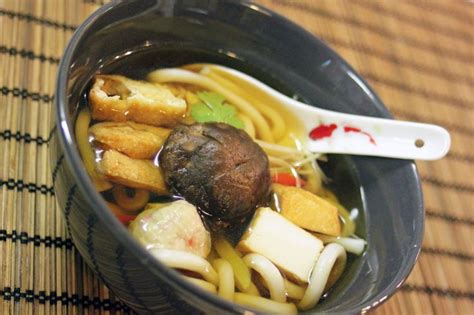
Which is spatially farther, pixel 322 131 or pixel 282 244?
pixel 322 131

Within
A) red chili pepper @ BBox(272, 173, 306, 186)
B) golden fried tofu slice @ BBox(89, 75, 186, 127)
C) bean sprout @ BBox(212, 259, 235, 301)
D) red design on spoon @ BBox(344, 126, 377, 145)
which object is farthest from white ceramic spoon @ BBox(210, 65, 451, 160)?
bean sprout @ BBox(212, 259, 235, 301)

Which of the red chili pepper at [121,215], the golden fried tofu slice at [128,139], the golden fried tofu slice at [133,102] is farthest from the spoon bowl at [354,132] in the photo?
the red chili pepper at [121,215]

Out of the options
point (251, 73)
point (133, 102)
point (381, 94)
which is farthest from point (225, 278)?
point (381, 94)

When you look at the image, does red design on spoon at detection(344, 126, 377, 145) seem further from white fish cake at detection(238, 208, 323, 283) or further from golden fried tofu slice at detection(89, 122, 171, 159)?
golden fried tofu slice at detection(89, 122, 171, 159)

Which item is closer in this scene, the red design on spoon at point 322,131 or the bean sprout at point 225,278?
the bean sprout at point 225,278

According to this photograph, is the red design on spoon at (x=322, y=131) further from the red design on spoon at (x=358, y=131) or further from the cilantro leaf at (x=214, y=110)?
the cilantro leaf at (x=214, y=110)

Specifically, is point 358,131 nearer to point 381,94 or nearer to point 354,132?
A: point 354,132

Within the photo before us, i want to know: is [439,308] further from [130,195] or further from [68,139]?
[68,139]
